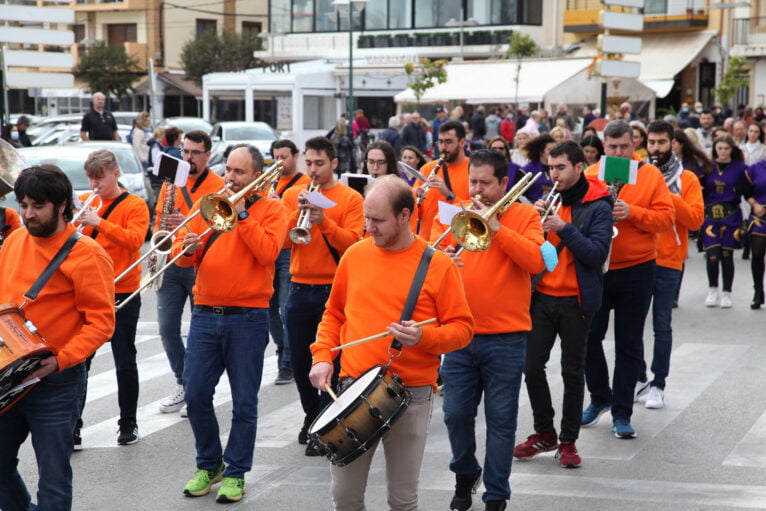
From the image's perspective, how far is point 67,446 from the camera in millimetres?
4855

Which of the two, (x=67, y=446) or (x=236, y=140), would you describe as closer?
(x=67, y=446)

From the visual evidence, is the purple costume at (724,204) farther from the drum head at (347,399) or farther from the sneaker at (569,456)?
the drum head at (347,399)

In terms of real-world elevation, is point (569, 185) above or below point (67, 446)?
above

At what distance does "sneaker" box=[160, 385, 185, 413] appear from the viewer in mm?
8039

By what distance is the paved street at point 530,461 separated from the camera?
605cm

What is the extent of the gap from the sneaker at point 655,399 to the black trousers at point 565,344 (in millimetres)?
1579

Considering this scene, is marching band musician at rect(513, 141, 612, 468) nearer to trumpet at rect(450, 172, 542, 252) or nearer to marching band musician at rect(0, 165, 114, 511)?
trumpet at rect(450, 172, 542, 252)

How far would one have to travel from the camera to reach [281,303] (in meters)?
9.09

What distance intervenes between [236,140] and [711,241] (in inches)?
664

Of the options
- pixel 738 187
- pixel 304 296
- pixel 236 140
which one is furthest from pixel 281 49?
pixel 304 296

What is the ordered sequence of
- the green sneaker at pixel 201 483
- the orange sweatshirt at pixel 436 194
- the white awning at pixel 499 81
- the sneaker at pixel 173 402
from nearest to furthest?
the green sneaker at pixel 201 483, the sneaker at pixel 173 402, the orange sweatshirt at pixel 436 194, the white awning at pixel 499 81

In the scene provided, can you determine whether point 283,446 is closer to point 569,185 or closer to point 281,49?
point 569,185

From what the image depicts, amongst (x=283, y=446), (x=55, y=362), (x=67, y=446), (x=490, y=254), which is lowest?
(x=283, y=446)

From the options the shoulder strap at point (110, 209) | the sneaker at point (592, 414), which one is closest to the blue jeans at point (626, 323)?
the sneaker at point (592, 414)
